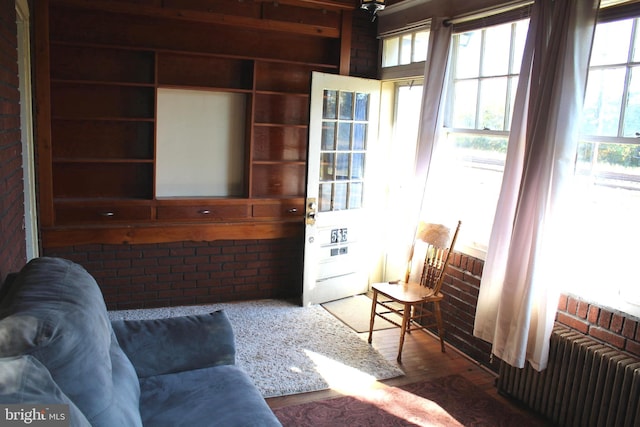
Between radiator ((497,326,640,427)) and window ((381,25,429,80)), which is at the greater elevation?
window ((381,25,429,80))

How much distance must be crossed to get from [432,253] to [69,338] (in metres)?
3.07

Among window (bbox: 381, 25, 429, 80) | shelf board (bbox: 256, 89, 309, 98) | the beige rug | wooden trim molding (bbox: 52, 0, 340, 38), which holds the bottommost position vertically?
the beige rug

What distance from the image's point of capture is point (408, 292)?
3.94 meters

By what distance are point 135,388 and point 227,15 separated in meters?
3.34

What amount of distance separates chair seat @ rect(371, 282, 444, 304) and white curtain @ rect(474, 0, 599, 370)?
0.63 m

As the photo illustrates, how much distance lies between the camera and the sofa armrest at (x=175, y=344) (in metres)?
2.36

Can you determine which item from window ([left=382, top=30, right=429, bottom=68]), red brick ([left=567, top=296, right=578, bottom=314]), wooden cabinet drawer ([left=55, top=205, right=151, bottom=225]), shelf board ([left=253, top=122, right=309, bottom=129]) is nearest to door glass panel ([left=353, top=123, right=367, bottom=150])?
shelf board ([left=253, top=122, right=309, bottom=129])

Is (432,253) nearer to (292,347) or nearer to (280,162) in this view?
(292,347)

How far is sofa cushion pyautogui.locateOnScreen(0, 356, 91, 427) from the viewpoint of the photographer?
1.12m

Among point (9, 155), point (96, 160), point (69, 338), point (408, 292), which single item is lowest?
point (408, 292)

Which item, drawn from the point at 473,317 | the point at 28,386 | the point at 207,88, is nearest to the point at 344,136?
the point at 207,88

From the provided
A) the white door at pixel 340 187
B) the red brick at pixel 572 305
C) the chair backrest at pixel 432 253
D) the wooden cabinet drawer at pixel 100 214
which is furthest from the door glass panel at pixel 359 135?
the red brick at pixel 572 305

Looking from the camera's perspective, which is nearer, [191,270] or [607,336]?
[607,336]

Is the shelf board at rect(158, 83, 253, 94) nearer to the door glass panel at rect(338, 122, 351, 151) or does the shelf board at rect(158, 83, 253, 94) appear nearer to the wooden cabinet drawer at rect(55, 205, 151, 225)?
the door glass panel at rect(338, 122, 351, 151)
